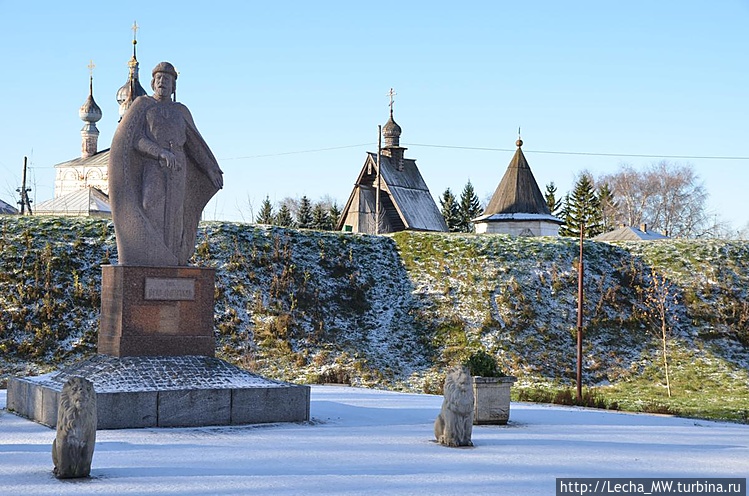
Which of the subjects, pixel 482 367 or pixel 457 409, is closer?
pixel 457 409

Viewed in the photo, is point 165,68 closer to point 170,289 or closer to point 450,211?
point 170,289

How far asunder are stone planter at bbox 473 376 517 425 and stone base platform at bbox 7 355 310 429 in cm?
239

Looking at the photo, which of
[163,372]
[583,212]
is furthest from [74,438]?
[583,212]

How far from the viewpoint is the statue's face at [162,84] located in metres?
12.6

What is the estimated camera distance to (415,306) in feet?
91.0

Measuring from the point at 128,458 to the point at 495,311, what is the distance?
19664 millimetres

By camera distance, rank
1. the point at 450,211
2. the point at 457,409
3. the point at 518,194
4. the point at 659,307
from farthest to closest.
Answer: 1. the point at 450,211
2. the point at 518,194
3. the point at 659,307
4. the point at 457,409

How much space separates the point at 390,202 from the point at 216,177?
3363 cm

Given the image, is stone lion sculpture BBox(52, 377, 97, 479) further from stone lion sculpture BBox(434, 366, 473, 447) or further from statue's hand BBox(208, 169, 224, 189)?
statue's hand BBox(208, 169, 224, 189)

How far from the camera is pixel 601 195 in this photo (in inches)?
2835

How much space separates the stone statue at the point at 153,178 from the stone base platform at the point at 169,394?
1.56 metres

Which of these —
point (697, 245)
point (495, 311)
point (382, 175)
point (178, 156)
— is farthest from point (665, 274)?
point (178, 156)

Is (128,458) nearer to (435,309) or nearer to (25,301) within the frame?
(25,301)

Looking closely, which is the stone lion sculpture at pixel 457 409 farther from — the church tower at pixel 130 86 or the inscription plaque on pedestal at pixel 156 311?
the church tower at pixel 130 86
